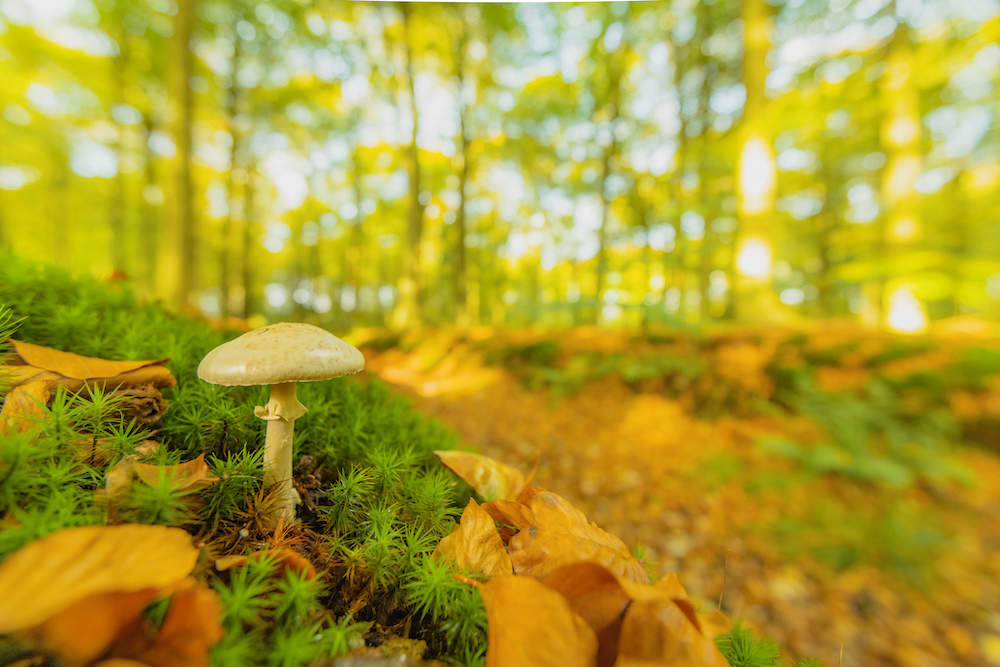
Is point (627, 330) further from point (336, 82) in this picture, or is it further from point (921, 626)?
point (336, 82)

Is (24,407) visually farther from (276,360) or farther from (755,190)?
(755,190)

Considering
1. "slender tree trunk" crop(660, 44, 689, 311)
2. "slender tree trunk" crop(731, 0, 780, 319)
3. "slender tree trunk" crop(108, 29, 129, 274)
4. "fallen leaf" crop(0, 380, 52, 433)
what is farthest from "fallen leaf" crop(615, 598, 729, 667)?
"slender tree trunk" crop(108, 29, 129, 274)

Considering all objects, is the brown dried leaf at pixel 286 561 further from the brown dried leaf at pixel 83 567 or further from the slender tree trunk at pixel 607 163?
the slender tree trunk at pixel 607 163

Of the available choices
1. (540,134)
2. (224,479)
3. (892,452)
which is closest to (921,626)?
(892,452)

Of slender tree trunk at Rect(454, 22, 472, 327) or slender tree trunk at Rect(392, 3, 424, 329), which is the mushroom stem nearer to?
slender tree trunk at Rect(392, 3, 424, 329)

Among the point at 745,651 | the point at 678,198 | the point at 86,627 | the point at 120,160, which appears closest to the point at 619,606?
the point at 745,651

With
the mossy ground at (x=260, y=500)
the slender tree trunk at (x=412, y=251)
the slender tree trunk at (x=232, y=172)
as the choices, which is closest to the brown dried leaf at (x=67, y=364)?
the mossy ground at (x=260, y=500)
